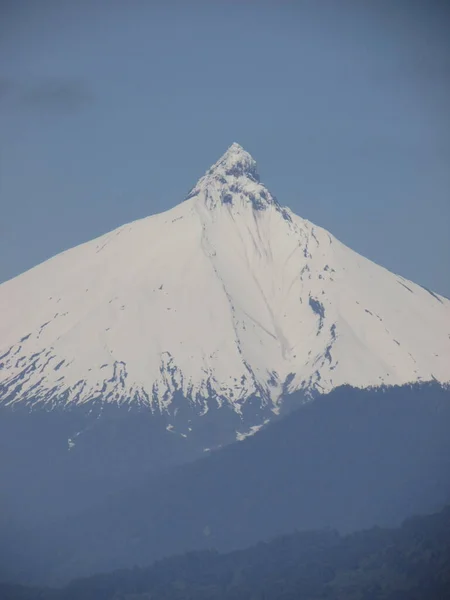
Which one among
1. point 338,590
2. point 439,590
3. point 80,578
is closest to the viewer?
point 439,590

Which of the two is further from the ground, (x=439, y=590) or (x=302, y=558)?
(x=302, y=558)

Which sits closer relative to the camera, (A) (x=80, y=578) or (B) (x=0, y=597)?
(B) (x=0, y=597)

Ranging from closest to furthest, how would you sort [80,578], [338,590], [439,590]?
[439,590] → [338,590] → [80,578]

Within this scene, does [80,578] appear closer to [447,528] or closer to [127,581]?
[127,581]

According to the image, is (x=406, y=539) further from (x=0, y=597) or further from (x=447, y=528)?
(x=0, y=597)

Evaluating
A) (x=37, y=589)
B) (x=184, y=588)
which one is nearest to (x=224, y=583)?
(x=184, y=588)

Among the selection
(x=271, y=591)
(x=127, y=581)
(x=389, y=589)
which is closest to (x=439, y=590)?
(x=389, y=589)
